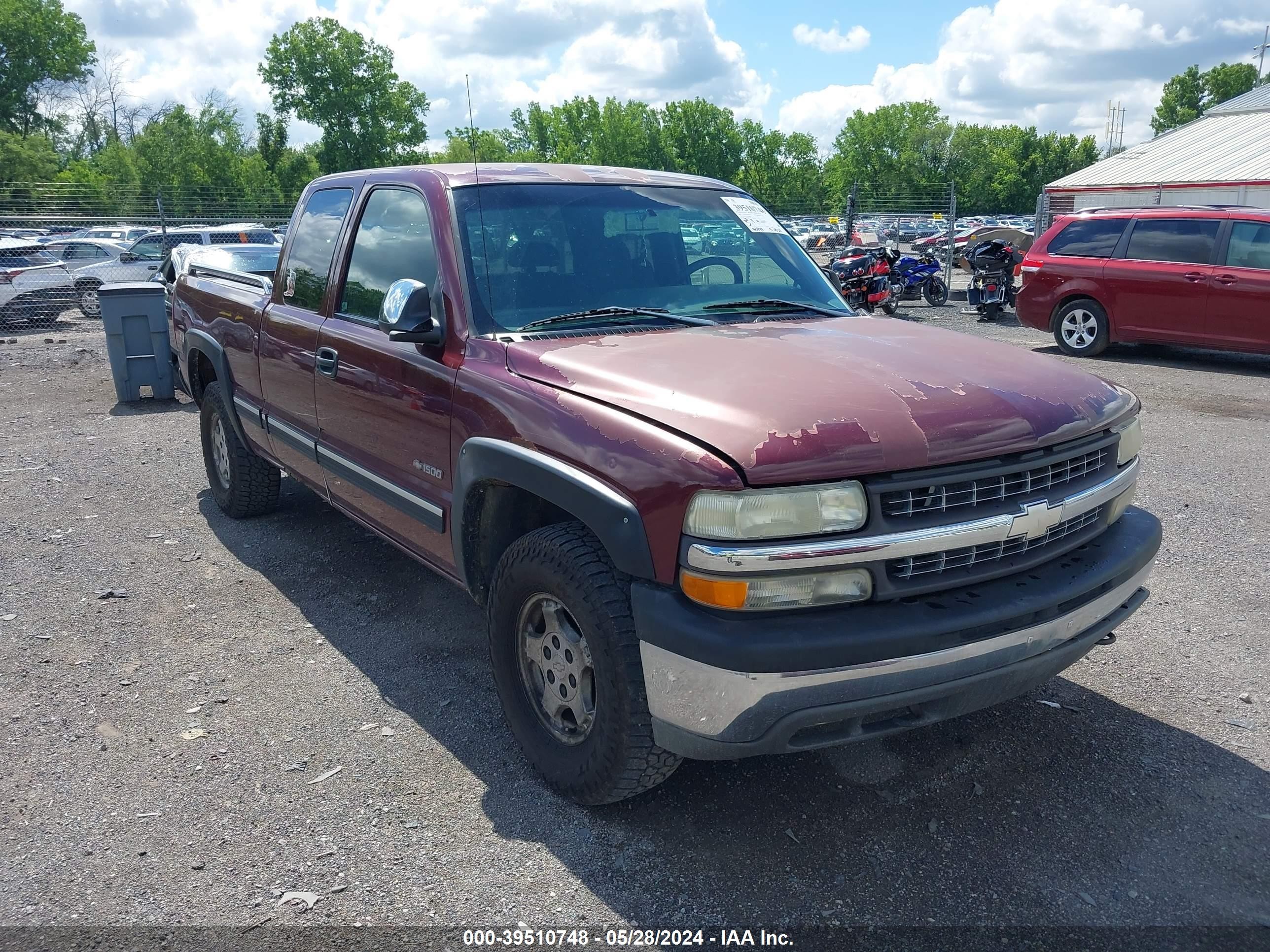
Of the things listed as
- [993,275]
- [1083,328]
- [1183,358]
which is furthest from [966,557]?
[993,275]

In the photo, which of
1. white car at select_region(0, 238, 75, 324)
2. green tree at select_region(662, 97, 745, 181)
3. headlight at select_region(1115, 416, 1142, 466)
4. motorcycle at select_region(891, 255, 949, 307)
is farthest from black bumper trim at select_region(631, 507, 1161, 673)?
green tree at select_region(662, 97, 745, 181)

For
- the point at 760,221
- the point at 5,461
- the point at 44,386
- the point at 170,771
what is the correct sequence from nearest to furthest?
the point at 170,771, the point at 760,221, the point at 5,461, the point at 44,386

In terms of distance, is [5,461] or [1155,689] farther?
[5,461]

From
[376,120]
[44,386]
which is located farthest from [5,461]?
[376,120]

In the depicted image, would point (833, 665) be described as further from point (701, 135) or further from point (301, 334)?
point (701, 135)

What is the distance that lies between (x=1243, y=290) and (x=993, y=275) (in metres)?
6.23

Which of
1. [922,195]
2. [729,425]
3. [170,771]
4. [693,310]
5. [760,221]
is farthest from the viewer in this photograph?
[922,195]

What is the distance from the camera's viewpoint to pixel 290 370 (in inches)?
184

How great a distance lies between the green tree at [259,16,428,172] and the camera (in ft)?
244

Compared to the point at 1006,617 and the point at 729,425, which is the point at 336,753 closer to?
the point at 729,425

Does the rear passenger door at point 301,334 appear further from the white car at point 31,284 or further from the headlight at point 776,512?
the white car at point 31,284

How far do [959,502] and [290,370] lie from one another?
3278mm

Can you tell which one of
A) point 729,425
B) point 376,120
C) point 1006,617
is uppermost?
point 376,120

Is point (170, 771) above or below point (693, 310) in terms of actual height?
below
